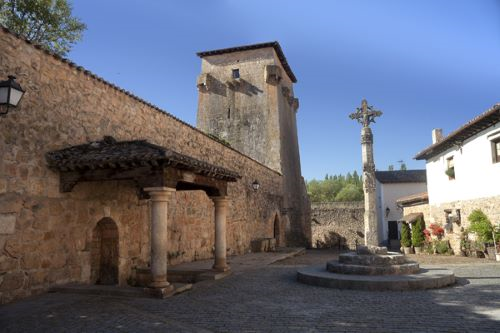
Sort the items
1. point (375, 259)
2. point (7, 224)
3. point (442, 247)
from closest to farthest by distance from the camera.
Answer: point (7, 224), point (375, 259), point (442, 247)

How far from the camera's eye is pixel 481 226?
13211 mm

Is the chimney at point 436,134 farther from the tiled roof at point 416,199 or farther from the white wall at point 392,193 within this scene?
the white wall at point 392,193

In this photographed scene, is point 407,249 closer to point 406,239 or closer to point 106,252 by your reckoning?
point 406,239

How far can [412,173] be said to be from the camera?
1187 inches

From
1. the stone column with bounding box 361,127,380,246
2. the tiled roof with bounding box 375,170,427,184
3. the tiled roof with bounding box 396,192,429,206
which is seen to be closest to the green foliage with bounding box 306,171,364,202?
the tiled roof with bounding box 375,170,427,184

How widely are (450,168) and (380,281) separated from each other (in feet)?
37.2

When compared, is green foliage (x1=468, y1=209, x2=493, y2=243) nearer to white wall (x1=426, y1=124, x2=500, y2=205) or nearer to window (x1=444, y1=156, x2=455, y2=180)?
white wall (x1=426, y1=124, x2=500, y2=205)

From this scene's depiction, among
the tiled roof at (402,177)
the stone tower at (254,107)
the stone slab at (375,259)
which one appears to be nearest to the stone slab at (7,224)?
the stone slab at (375,259)

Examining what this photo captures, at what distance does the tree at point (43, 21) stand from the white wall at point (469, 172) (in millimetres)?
18013

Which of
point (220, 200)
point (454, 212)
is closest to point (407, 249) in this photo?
point (454, 212)

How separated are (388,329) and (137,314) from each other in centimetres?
315

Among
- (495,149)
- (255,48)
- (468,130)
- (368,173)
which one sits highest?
(255,48)

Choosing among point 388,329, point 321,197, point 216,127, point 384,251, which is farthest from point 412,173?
point 321,197

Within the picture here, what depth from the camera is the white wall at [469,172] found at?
43.1 ft
